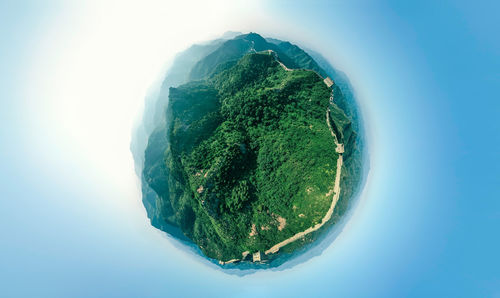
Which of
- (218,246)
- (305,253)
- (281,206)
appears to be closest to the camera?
(281,206)

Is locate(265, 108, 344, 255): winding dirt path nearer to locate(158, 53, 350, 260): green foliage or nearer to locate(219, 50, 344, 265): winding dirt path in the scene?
locate(219, 50, 344, 265): winding dirt path

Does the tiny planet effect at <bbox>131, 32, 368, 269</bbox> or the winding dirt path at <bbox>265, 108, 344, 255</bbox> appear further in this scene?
the winding dirt path at <bbox>265, 108, 344, 255</bbox>

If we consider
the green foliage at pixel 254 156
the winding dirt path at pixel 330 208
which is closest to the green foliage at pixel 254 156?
the green foliage at pixel 254 156

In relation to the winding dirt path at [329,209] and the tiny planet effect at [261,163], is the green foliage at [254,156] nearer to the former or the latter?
the tiny planet effect at [261,163]

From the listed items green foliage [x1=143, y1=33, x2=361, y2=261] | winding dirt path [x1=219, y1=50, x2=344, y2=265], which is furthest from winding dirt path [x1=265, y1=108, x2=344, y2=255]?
green foliage [x1=143, y1=33, x2=361, y2=261]

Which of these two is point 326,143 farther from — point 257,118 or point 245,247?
point 245,247

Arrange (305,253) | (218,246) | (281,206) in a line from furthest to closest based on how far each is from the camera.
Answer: (305,253) → (218,246) → (281,206)

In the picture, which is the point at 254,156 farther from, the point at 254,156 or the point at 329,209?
the point at 329,209

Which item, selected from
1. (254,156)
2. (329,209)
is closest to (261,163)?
(254,156)

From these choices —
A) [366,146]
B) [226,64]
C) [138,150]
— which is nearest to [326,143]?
[366,146]
